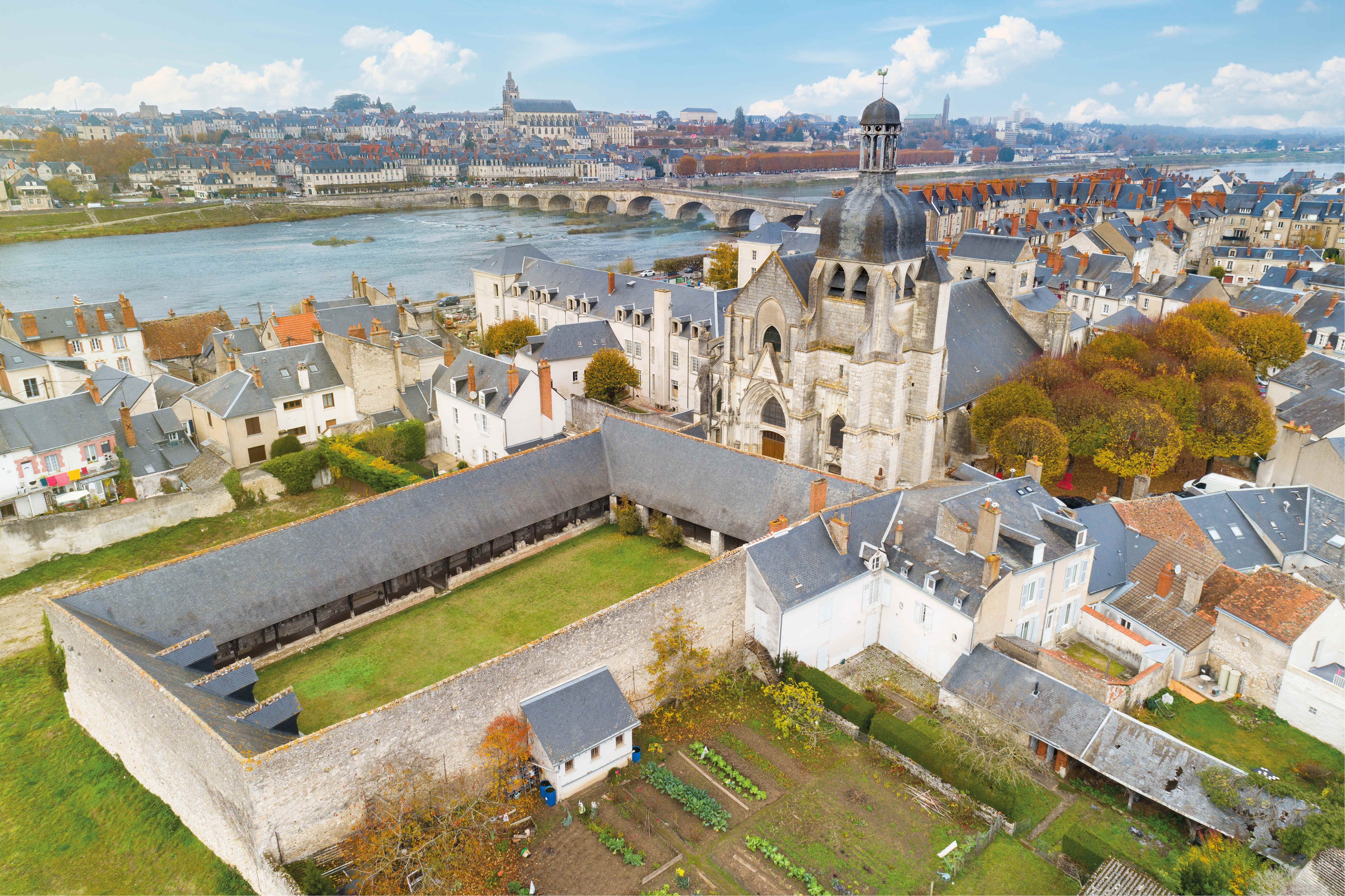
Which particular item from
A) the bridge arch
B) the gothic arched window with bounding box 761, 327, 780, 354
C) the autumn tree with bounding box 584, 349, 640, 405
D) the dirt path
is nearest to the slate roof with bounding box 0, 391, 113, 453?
the dirt path

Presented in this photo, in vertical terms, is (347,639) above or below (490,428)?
below

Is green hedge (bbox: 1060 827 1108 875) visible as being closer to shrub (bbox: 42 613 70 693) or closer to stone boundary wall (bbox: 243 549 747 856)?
stone boundary wall (bbox: 243 549 747 856)

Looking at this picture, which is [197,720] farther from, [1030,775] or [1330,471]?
[1330,471]

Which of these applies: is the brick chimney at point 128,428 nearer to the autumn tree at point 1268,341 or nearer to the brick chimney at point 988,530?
the brick chimney at point 988,530

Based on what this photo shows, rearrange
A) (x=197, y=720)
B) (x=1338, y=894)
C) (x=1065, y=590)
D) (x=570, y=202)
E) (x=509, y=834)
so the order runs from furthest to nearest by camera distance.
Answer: (x=570, y=202) < (x=1065, y=590) < (x=509, y=834) < (x=197, y=720) < (x=1338, y=894)

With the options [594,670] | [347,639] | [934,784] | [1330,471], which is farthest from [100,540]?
[1330,471]

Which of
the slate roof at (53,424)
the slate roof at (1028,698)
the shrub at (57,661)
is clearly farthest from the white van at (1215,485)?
the slate roof at (53,424)
